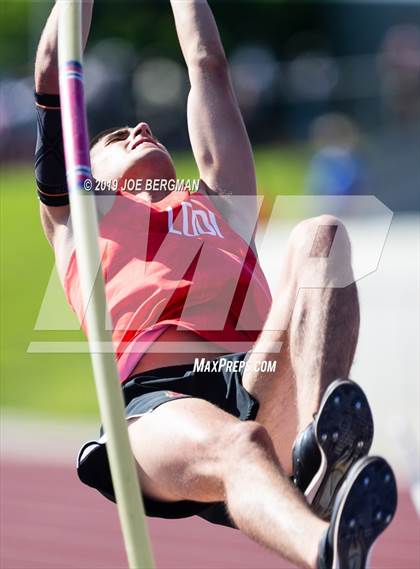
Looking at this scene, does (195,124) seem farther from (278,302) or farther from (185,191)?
(278,302)

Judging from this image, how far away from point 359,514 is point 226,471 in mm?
402

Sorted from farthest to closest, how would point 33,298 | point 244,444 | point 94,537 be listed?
1. point 33,298
2. point 94,537
3. point 244,444

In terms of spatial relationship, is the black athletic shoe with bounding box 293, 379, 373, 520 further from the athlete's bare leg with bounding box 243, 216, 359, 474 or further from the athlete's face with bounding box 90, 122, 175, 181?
the athlete's face with bounding box 90, 122, 175, 181

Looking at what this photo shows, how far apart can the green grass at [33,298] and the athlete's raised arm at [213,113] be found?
0.76m

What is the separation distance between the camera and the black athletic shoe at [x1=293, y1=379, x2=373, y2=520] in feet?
11.4

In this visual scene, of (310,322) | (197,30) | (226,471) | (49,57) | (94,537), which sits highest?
(197,30)

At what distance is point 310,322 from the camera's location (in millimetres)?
3645

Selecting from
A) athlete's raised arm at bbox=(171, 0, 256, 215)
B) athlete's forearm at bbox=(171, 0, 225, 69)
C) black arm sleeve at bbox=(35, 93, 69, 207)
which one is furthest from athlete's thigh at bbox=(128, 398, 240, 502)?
athlete's forearm at bbox=(171, 0, 225, 69)

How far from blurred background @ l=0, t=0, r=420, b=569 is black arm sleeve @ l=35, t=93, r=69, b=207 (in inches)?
29.4

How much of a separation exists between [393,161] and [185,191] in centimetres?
1238

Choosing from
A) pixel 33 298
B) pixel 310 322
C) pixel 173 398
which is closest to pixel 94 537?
pixel 173 398

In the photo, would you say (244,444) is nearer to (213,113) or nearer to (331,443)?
(331,443)

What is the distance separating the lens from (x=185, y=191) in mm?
4273

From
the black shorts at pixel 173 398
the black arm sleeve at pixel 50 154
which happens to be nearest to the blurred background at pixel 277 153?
the black shorts at pixel 173 398
